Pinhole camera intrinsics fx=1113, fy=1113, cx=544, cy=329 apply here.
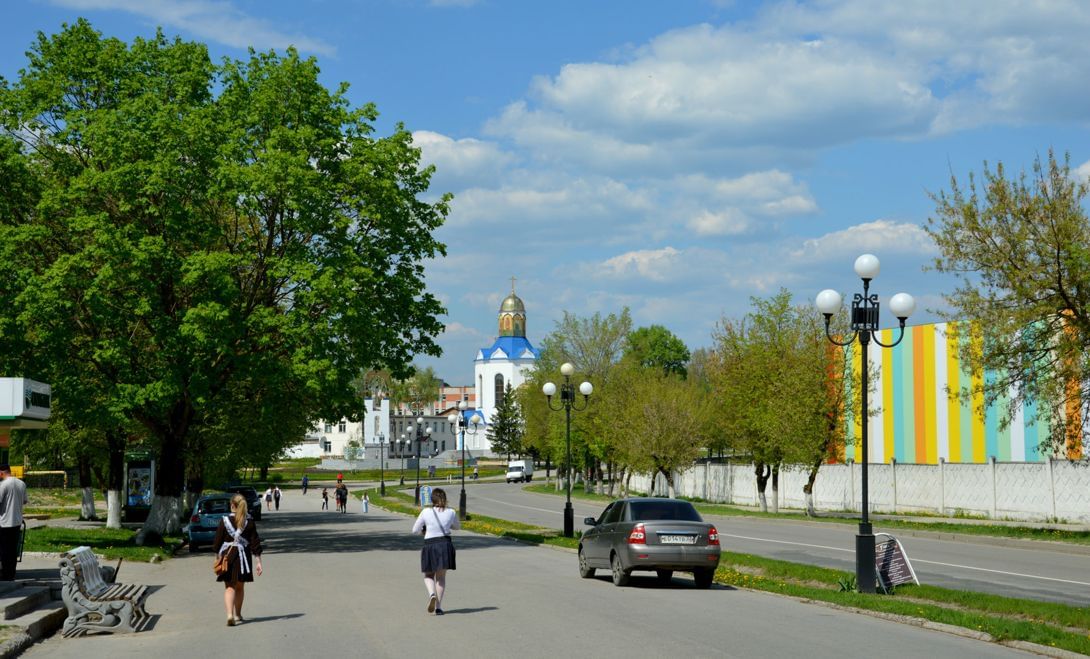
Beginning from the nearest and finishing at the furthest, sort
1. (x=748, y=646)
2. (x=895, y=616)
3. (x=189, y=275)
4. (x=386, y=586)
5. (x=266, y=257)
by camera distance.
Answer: (x=748, y=646) < (x=895, y=616) < (x=386, y=586) < (x=189, y=275) < (x=266, y=257)

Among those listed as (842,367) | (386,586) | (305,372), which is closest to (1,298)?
(305,372)

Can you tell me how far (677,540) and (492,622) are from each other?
5.48 meters

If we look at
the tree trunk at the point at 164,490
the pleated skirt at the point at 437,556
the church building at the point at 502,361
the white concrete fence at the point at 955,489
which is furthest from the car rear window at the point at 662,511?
the church building at the point at 502,361

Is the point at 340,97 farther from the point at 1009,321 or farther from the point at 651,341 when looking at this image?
the point at 651,341

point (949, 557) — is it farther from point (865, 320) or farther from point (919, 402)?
point (919, 402)

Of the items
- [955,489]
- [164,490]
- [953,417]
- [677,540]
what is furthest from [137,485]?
[953,417]

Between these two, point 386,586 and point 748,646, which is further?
point 386,586

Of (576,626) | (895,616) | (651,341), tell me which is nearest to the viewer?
(576,626)

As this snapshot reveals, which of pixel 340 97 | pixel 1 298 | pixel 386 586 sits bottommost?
pixel 386 586

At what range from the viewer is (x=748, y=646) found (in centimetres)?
1169

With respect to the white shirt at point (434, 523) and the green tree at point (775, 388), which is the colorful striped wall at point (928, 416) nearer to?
the green tree at point (775, 388)

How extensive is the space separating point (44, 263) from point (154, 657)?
836 inches

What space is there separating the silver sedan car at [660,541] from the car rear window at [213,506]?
18.1 meters

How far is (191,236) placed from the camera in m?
29.4
